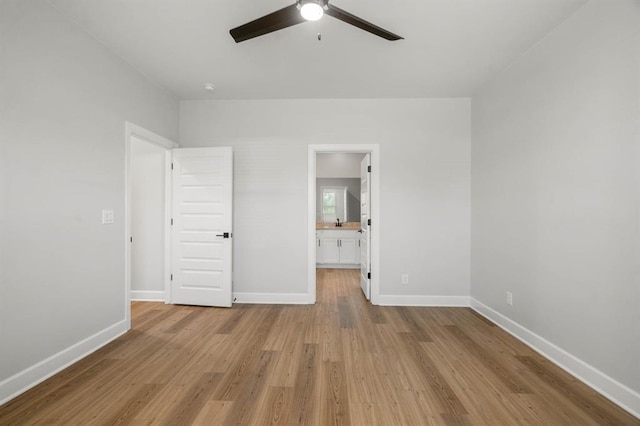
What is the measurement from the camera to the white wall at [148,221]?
142 inches

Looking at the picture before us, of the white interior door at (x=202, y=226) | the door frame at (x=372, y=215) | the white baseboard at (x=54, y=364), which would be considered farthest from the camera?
the door frame at (x=372, y=215)

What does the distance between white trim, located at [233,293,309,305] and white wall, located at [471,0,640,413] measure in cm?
234

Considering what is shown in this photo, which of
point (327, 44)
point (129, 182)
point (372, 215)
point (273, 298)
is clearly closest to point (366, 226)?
point (372, 215)

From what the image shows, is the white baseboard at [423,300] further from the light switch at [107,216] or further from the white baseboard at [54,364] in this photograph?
the light switch at [107,216]

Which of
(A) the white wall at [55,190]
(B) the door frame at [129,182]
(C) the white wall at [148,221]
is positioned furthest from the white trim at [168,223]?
(A) the white wall at [55,190]

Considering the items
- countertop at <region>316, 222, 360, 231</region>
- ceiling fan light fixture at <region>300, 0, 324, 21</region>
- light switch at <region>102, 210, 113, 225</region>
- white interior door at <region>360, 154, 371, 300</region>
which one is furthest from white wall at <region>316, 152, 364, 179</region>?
ceiling fan light fixture at <region>300, 0, 324, 21</region>

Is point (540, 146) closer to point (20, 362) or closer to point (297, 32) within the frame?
point (297, 32)

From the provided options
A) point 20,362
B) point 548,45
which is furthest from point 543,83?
point 20,362

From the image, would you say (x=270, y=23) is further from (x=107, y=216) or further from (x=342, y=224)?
(x=342, y=224)

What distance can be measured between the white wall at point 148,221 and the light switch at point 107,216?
3.68 ft

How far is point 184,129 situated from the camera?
367 cm

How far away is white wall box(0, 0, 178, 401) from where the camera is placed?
171 cm

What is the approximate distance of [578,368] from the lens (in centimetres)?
195

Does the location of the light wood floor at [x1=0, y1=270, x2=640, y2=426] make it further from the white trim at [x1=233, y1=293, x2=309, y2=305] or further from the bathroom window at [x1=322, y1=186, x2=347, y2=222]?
the bathroom window at [x1=322, y1=186, x2=347, y2=222]
